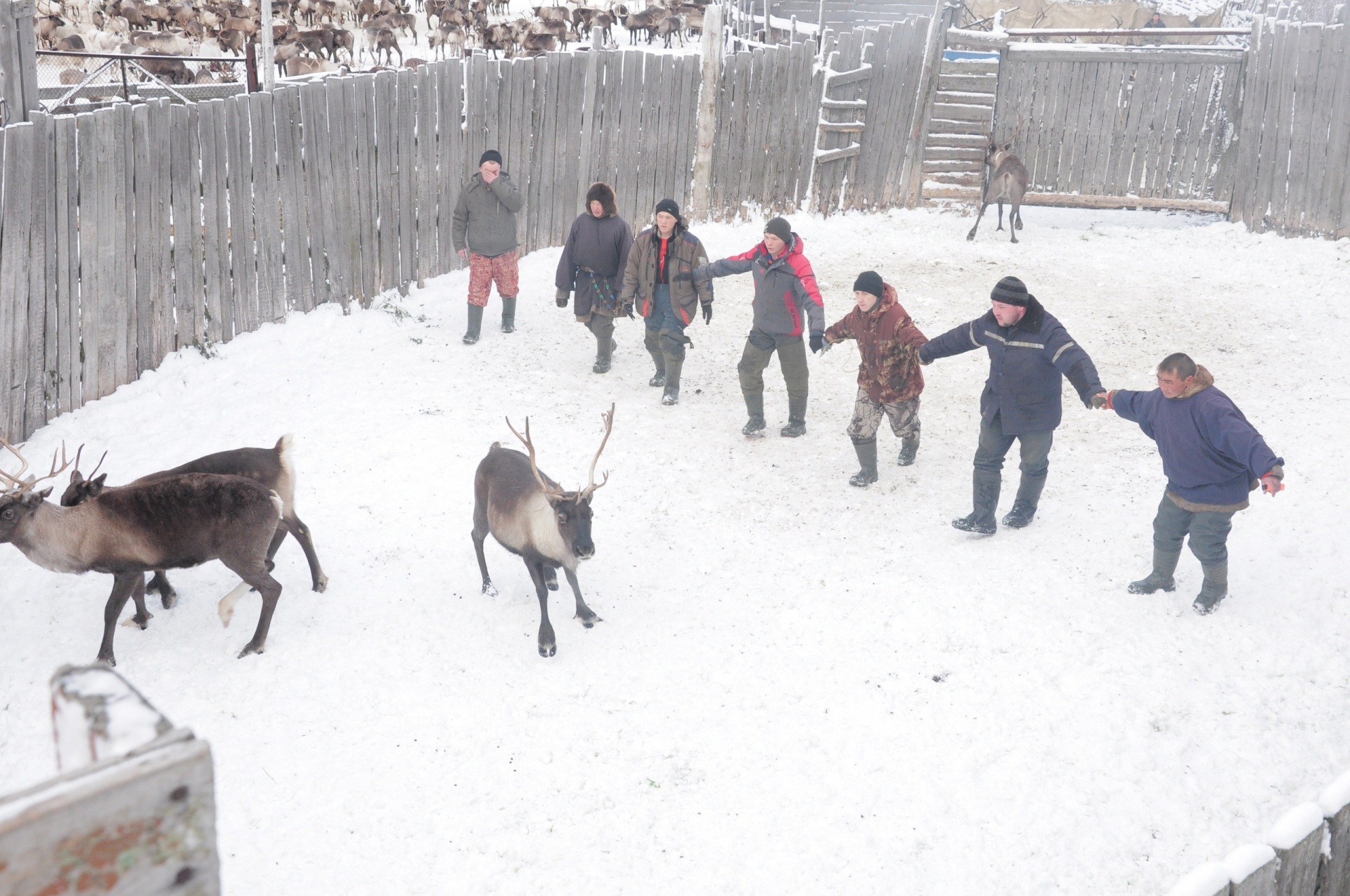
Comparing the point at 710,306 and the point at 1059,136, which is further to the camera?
the point at 1059,136

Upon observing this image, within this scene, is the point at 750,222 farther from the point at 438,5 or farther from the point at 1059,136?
the point at 438,5

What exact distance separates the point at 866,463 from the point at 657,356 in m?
2.41

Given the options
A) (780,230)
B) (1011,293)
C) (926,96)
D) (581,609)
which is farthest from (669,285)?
(926,96)

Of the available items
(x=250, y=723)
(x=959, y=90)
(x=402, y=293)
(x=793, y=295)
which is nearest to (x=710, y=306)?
(x=793, y=295)

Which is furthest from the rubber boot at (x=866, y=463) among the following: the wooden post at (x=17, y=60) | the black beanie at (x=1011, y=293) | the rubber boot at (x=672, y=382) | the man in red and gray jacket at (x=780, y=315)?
the wooden post at (x=17, y=60)

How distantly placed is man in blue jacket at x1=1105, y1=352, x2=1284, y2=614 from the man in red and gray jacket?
2.55m

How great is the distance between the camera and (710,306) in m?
8.62

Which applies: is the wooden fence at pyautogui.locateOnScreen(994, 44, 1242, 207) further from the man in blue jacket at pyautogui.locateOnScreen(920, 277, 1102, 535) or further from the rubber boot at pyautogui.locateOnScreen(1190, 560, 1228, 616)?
the rubber boot at pyautogui.locateOnScreen(1190, 560, 1228, 616)

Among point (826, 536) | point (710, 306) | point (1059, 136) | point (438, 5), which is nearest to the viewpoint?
point (826, 536)

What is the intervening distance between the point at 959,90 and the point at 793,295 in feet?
29.5

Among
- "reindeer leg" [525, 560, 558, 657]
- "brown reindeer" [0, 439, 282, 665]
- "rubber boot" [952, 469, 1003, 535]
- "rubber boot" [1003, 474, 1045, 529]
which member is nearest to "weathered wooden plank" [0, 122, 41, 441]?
"brown reindeer" [0, 439, 282, 665]

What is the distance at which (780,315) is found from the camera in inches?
315

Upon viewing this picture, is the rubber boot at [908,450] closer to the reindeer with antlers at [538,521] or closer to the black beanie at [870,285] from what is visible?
the black beanie at [870,285]

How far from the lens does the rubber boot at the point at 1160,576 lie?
6.14 m
